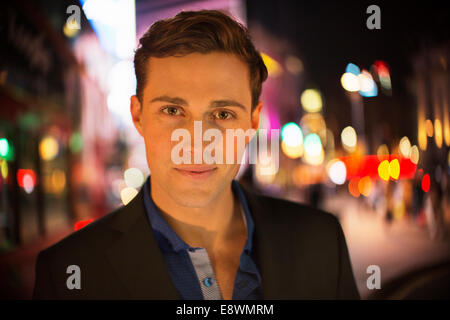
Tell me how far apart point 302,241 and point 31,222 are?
334 centimetres

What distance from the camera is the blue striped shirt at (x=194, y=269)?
1151 mm

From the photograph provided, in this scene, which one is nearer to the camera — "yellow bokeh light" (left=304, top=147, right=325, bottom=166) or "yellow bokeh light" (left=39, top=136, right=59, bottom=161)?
"yellow bokeh light" (left=304, top=147, right=325, bottom=166)

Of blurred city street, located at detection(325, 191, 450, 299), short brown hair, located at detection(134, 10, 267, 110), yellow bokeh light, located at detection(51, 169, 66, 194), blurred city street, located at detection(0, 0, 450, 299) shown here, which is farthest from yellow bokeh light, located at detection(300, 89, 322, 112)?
yellow bokeh light, located at detection(51, 169, 66, 194)

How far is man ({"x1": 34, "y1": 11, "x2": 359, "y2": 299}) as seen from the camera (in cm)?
112

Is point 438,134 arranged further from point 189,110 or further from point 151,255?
point 151,255

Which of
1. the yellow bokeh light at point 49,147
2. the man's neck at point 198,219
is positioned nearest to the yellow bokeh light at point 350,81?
the man's neck at point 198,219

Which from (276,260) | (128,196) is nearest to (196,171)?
(276,260)

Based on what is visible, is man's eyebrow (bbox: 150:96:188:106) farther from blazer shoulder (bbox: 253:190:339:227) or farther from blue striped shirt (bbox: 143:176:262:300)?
blazer shoulder (bbox: 253:190:339:227)

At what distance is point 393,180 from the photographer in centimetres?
217

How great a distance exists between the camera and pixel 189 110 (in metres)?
1.12

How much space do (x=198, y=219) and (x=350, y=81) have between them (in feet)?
4.45

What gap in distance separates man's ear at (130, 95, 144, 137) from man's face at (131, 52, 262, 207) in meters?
0.08

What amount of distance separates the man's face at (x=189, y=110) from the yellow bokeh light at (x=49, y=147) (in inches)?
144
